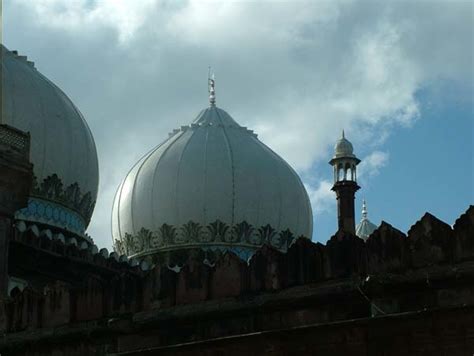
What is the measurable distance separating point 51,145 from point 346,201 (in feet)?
16.9

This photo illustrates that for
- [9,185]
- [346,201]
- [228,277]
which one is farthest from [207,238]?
[228,277]

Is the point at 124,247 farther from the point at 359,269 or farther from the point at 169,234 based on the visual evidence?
the point at 359,269

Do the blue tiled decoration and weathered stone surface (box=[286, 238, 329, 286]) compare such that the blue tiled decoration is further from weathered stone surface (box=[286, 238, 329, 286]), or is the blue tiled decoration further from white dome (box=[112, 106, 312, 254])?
weathered stone surface (box=[286, 238, 329, 286])

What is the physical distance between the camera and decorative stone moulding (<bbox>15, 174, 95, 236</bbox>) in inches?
703

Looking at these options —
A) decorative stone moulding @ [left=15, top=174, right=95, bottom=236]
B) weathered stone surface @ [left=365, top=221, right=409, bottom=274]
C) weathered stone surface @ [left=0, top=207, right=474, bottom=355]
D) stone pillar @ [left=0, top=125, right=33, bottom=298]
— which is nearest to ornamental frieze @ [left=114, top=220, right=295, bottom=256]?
decorative stone moulding @ [left=15, top=174, right=95, bottom=236]

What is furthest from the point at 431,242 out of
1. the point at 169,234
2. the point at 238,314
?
the point at 169,234

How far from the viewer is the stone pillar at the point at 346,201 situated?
18.9m

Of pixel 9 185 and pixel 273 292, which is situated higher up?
pixel 9 185

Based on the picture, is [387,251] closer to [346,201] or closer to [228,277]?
[228,277]

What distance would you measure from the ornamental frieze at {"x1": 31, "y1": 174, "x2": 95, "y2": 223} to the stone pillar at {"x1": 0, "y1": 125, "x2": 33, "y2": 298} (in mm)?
4233

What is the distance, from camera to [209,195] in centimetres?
2198

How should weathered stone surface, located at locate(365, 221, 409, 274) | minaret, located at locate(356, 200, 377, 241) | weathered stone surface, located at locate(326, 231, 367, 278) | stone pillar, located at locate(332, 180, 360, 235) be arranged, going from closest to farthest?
1. weathered stone surface, located at locate(365, 221, 409, 274)
2. weathered stone surface, located at locate(326, 231, 367, 278)
3. stone pillar, located at locate(332, 180, 360, 235)
4. minaret, located at locate(356, 200, 377, 241)

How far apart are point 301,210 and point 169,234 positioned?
2937mm

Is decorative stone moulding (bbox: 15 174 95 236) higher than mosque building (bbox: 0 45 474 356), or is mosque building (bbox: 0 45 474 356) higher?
decorative stone moulding (bbox: 15 174 95 236)
